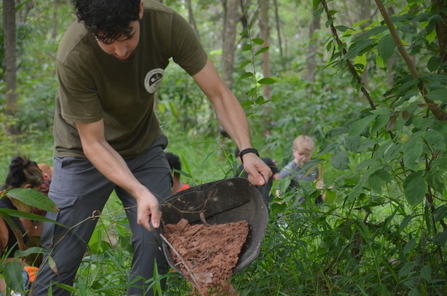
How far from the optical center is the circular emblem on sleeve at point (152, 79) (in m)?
2.17

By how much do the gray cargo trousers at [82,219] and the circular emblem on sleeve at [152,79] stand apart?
1.10ft

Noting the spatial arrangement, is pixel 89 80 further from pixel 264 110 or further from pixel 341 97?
pixel 264 110

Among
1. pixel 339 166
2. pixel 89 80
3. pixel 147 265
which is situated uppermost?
pixel 89 80

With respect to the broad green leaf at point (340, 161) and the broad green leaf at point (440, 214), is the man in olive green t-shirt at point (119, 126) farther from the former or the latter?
the broad green leaf at point (440, 214)

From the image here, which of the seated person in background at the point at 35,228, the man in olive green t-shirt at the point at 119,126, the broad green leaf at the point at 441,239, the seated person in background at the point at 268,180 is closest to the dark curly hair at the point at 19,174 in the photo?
the seated person in background at the point at 35,228

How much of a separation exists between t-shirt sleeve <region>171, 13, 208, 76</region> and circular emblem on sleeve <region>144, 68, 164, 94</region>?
11 cm

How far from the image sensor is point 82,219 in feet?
7.23

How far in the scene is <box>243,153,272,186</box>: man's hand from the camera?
196 cm

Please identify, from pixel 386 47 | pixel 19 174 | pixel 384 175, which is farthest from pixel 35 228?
pixel 386 47

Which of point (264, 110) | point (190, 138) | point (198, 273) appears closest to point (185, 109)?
point (190, 138)

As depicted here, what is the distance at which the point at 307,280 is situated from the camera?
2416 millimetres

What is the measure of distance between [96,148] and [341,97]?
5.21m

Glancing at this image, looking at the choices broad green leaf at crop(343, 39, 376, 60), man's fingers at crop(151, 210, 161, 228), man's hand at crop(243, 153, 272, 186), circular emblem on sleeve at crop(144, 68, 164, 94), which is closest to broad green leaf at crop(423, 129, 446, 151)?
broad green leaf at crop(343, 39, 376, 60)

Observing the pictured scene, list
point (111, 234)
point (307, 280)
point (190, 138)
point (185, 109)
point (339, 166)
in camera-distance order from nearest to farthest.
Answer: point (339, 166) → point (307, 280) → point (111, 234) → point (190, 138) → point (185, 109)
